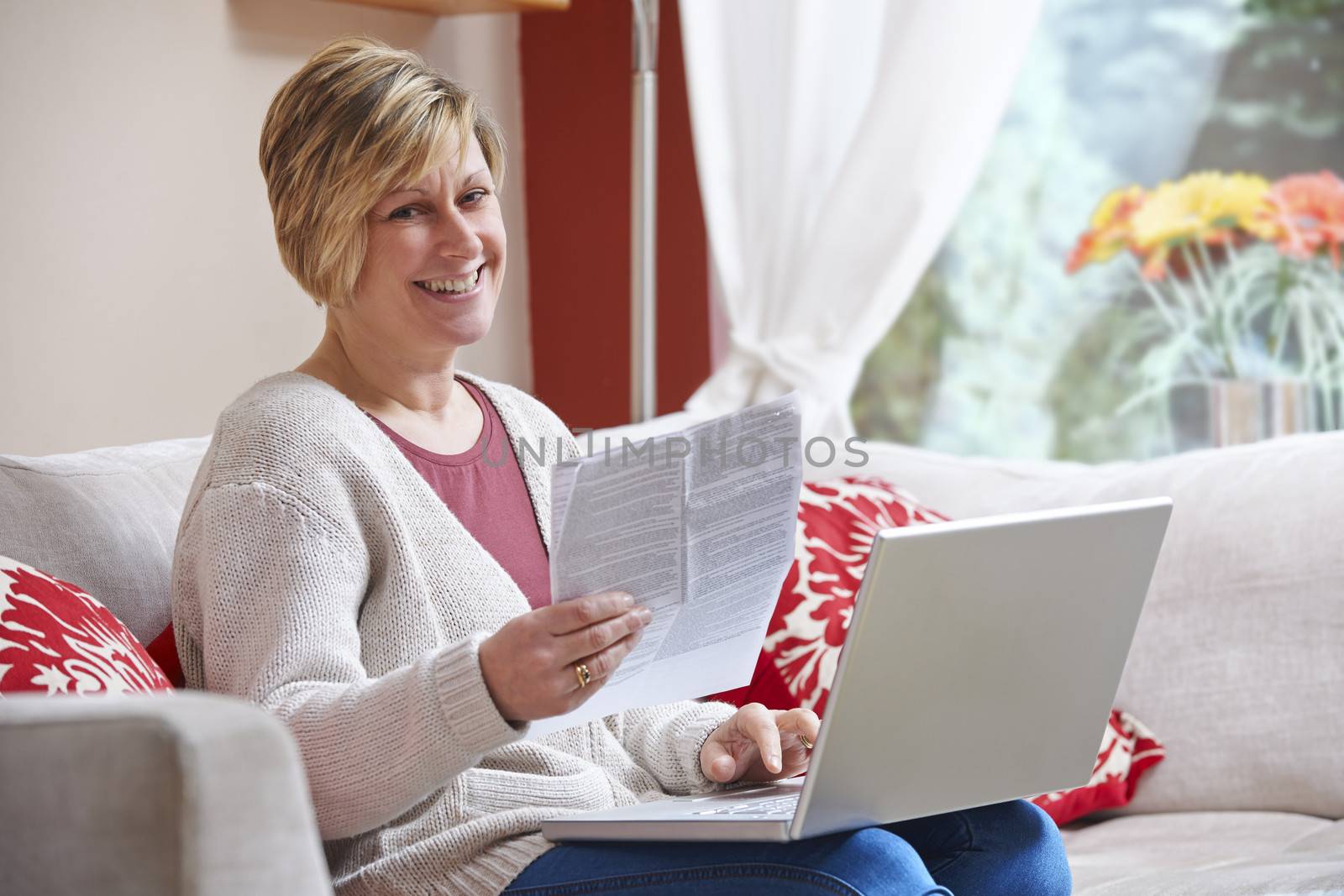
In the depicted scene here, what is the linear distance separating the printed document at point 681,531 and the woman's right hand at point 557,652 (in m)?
0.02

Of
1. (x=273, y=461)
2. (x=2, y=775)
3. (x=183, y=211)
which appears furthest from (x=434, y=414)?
(x=183, y=211)

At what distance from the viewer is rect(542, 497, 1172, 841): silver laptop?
1015 millimetres

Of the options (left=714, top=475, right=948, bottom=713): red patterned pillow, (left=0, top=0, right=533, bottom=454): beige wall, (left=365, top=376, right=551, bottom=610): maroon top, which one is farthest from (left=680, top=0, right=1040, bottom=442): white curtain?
(left=365, top=376, right=551, bottom=610): maroon top

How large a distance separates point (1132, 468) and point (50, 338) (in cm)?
155

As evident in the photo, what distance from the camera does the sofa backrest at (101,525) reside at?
1324 millimetres

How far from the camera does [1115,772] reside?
1.85m

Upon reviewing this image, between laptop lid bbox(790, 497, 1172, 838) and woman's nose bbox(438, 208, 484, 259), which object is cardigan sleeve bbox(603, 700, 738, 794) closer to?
laptop lid bbox(790, 497, 1172, 838)

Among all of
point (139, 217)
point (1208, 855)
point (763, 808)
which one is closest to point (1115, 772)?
point (1208, 855)

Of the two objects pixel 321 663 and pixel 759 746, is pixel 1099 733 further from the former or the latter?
pixel 321 663

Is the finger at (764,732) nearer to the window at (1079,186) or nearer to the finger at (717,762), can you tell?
the finger at (717,762)

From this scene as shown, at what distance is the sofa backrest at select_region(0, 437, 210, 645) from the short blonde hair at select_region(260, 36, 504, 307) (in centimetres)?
28

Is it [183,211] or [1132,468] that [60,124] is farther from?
[1132,468]

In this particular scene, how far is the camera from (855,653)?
1.00m

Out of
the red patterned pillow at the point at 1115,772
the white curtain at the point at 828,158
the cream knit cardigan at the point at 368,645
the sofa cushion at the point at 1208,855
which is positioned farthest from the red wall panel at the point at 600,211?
the cream knit cardigan at the point at 368,645
